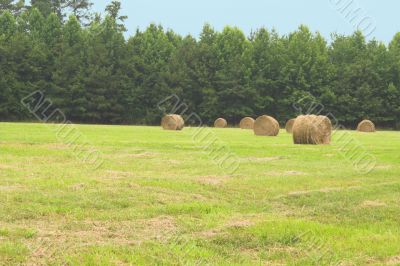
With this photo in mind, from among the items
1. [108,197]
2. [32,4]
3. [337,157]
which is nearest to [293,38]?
[32,4]

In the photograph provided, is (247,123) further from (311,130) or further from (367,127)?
(311,130)

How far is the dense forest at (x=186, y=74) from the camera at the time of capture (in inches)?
2436

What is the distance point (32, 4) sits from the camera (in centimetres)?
8594

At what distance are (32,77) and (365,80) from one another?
37895 mm

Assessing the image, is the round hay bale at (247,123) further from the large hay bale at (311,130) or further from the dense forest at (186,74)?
the large hay bale at (311,130)

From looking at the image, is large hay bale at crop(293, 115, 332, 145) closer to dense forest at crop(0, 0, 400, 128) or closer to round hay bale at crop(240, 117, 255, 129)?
round hay bale at crop(240, 117, 255, 129)

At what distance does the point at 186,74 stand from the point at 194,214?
5616 centimetres

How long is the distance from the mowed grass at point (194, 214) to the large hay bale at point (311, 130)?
10125 millimetres

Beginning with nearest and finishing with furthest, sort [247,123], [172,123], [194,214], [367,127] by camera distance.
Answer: [194,214] < [172,123] < [367,127] < [247,123]

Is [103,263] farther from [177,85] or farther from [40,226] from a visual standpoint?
[177,85]

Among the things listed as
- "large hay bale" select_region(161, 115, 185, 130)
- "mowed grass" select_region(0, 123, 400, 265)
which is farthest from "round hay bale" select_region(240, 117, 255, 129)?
"mowed grass" select_region(0, 123, 400, 265)

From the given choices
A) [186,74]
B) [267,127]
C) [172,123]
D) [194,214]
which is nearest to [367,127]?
[267,127]

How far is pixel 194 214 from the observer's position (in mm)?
9953

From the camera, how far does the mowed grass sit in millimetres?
7527
